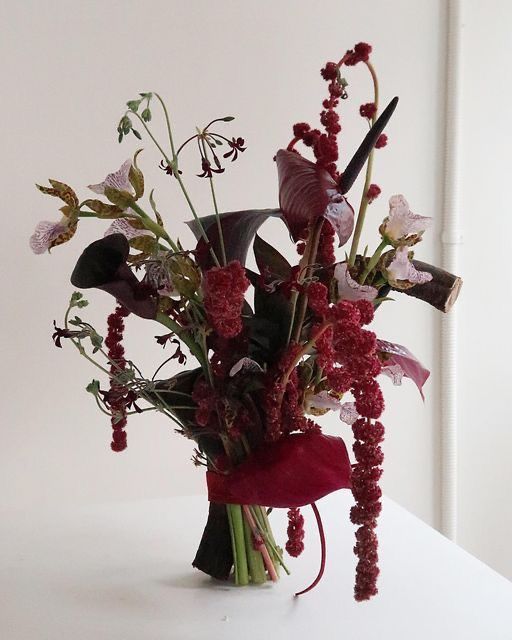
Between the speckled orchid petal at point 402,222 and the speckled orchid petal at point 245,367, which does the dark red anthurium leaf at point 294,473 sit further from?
the speckled orchid petal at point 402,222

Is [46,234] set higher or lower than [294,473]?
higher

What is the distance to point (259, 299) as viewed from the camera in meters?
0.89

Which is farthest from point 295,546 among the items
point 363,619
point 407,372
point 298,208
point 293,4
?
point 293,4

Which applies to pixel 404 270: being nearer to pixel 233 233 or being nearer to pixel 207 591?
pixel 233 233

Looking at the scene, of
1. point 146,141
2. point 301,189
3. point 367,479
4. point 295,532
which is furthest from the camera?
point 146,141

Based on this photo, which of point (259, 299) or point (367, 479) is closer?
point (367, 479)

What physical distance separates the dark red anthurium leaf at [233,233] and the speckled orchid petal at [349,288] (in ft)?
0.32

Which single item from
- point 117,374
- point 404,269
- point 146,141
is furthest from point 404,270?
point 146,141

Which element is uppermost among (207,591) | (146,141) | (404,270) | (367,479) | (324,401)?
(146,141)

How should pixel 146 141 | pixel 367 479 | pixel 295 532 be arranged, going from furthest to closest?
pixel 146 141 < pixel 295 532 < pixel 367 479

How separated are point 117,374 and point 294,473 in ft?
0.78

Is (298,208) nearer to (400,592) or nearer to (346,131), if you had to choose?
(400,592)

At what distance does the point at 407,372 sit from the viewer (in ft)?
2.93

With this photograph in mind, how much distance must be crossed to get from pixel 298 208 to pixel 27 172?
86cm
